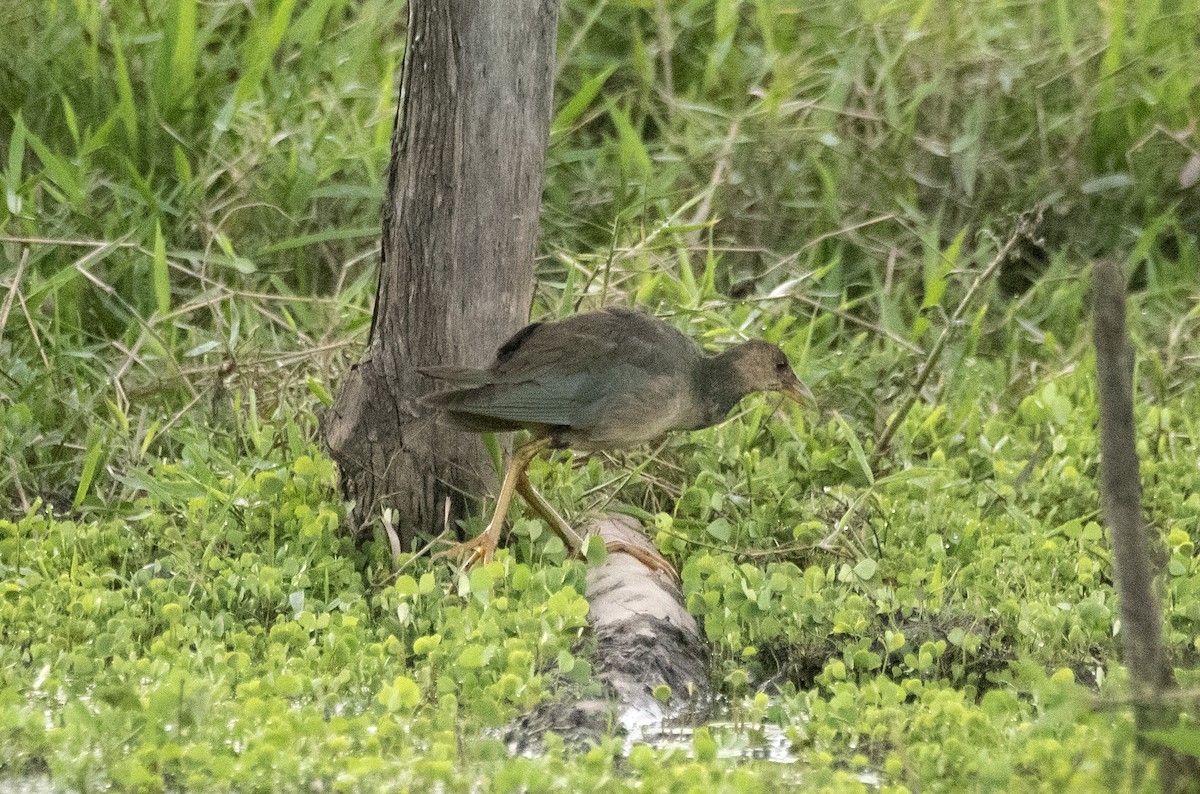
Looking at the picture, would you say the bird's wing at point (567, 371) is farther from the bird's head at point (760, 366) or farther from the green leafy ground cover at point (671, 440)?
the green leafy ground cover at point (671, 440)

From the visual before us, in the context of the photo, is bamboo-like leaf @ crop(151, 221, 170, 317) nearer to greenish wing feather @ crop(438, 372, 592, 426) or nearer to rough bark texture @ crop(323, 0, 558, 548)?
rough bark texture @ crop(323, 0, 558, 548)

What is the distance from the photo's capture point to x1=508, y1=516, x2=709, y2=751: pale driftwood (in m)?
3.36

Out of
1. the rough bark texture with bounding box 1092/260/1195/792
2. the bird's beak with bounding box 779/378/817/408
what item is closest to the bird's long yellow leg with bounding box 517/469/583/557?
the bird's beak with bounding box 779/378/817/408

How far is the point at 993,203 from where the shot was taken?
6.67 m

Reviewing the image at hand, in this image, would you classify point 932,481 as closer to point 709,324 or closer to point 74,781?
point 709,324

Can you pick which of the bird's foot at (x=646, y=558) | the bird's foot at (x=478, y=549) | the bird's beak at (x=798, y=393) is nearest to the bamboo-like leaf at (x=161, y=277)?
the bird's foot at (x=478, y=549)

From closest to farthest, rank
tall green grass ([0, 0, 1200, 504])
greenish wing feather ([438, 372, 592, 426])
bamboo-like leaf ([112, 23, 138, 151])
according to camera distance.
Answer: greenish wing feather ([438, 372, 592, 426]) → tall green grass ([0, 0, 1200, 504]) → bamboo-like leaf ([112, 23, 138, 151])

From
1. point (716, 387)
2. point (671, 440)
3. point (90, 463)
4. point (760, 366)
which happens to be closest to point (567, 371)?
point (716, 387)

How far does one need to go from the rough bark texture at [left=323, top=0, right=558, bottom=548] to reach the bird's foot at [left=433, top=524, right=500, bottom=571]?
26 cm

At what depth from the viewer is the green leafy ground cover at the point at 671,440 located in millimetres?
3189

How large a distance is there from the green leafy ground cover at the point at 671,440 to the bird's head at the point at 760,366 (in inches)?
16.4

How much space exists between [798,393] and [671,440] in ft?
1.99

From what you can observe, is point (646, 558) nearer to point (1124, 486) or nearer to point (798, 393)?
point (798, 393)

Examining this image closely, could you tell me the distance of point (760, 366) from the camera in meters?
4.30
